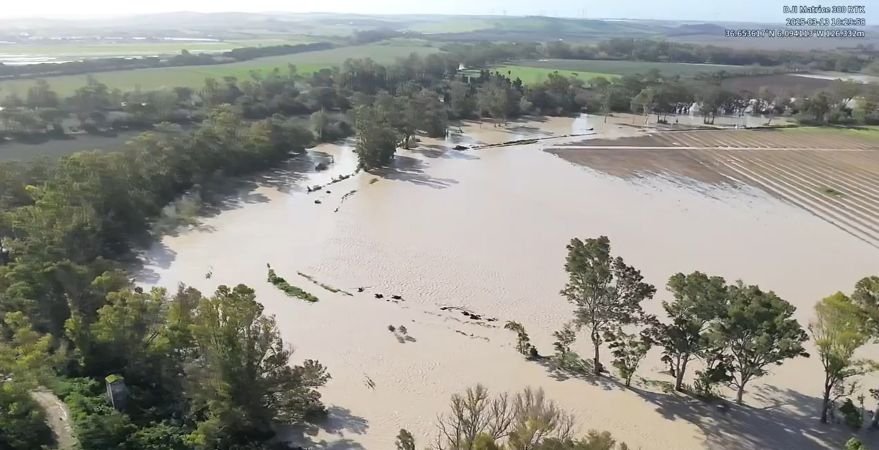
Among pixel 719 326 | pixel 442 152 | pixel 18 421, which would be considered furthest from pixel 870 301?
pixel 442 152

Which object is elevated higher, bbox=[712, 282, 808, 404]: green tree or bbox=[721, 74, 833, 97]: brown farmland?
bbox=[721, 74, 833, 97]: brown farmland

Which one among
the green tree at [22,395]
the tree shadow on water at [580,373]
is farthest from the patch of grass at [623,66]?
the green tree at [22,395]

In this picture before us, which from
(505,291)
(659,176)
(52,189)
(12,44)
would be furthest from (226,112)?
(12,44)

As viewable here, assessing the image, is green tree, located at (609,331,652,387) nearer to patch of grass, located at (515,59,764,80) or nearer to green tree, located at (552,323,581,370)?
green tree, located at (552,323,581,370)

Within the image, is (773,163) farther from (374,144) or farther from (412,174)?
(374,144)

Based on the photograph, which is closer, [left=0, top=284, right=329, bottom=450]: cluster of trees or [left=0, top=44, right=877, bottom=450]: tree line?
[left=0, top=284, right=329, bottom=450]: cluster of trees

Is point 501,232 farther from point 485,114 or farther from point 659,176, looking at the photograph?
point 485,114

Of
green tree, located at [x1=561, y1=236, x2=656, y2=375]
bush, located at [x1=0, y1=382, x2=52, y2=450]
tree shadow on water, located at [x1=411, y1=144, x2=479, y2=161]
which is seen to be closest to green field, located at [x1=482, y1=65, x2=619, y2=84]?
tree shadow on water, located at [x1=411, y1=144, x2=479, y2=161]

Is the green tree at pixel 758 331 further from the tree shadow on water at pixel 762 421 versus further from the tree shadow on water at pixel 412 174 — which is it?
the tree shadow on water at pixel 412 174
